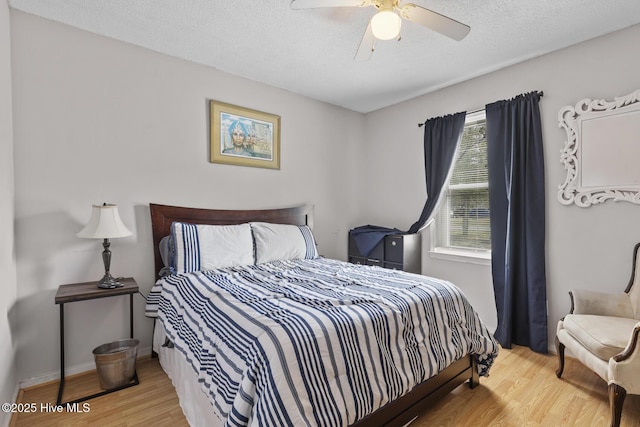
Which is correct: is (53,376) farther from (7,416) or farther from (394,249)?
(394,249)

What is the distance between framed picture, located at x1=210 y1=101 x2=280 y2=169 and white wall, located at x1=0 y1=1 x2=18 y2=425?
1388 millimetres

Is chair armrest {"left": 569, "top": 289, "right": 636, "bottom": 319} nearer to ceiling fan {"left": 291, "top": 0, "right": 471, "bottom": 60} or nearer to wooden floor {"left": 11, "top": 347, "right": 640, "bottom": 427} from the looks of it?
wooden floor {"left": 11, "top": 347, "right": 640, "bottom": 427}

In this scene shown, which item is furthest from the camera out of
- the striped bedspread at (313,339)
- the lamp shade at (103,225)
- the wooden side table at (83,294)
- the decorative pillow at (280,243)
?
the decorative pillow at (280,243)

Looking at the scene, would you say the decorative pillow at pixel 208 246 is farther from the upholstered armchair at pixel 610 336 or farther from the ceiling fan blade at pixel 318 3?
the upholstered armchair at pixel 610 336

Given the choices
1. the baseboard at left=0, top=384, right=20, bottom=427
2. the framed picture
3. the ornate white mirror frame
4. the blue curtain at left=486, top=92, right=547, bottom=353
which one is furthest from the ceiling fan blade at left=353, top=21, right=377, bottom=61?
the baseboard at left=0, top=384, right=20, bottom=427

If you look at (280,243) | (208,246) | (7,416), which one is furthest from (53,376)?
(280,243)

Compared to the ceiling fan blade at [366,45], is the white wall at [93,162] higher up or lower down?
lower down

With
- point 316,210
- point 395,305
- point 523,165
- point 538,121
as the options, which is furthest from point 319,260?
point 538,121

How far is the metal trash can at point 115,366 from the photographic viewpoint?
84.0 inches

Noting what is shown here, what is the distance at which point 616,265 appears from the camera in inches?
95.0

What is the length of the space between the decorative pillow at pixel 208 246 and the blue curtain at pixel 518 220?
7.53 ft

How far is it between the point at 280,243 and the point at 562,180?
2.48 metres

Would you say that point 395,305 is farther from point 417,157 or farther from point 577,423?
point 417,157

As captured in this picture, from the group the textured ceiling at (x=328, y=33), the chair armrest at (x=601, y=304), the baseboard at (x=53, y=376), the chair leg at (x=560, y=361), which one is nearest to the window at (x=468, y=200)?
the textured ceiling at (x=328, y=33)
